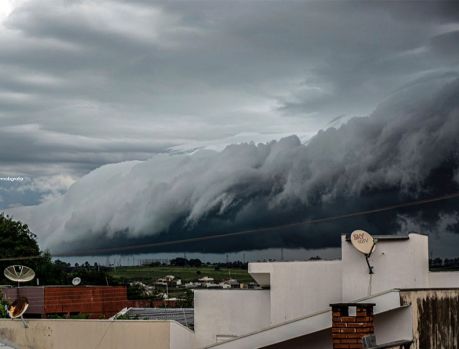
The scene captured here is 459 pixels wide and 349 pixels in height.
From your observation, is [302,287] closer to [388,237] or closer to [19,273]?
[388,237]

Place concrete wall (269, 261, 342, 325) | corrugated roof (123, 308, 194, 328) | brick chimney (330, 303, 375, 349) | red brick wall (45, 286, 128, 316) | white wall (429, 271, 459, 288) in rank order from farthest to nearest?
1. red brick wall (45, 286, 128, 316)
2. corrugated roof (123, 308, 194, 328)
3. concrete wall (269, 261, 342, 325)
4. white wall (429, 271, 459, 288)
5. brick chimney (330, 303, 375, 349)

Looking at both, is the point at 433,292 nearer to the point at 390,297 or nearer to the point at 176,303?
the point at 390,297

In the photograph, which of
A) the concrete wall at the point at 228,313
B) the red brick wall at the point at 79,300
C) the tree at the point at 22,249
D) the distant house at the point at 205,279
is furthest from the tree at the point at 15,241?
the concrete wall at the point at 228,313

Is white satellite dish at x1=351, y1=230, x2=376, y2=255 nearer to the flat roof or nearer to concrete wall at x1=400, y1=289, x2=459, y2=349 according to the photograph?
the flat roof

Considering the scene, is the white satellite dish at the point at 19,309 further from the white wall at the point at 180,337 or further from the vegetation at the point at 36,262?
the vegetation at the point at 36,262

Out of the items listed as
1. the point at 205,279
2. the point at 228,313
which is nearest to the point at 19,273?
the point at 228,313

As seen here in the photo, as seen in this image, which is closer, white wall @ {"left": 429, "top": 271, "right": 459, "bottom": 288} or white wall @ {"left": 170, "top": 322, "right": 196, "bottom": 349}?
white wall @ {"left": 429, "top": 271, "right": 459, "bottom": 288}

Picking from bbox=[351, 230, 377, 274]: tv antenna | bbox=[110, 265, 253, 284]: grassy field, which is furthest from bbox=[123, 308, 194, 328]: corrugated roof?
bbox=[110, 265, 253, 284]: grassy field
